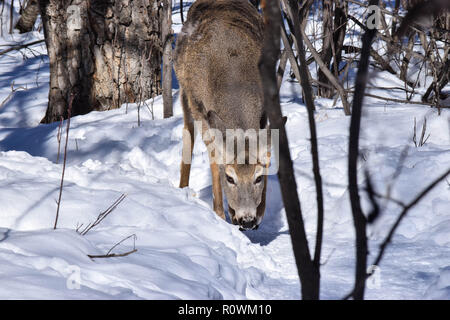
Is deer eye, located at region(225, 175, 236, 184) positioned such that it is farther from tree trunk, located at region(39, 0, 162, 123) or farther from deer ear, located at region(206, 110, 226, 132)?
tree trunk, located at region(39, 0, 162, 123)

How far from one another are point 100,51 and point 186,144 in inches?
82.7

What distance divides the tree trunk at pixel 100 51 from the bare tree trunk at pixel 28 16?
5339mm

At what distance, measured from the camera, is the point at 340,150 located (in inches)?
215

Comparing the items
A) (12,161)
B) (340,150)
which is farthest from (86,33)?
(340,150)

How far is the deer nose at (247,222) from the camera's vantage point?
389 cm

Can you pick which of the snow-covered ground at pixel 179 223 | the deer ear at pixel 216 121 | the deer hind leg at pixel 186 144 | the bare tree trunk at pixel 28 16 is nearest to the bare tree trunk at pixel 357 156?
the snow-covered ground at pixel 179 223

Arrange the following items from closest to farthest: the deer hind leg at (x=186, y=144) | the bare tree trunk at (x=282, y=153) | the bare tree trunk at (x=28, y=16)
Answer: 1. the bare tree trunk at (x=282, y=153)
2. the deer hind leg at (x=186, y=144)
3. the bare tree trunk at (x=28, y=16)

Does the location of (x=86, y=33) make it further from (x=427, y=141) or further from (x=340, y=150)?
(x=427, y=141)

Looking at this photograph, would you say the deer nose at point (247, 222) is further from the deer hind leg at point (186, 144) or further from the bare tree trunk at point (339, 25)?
the bare tree trunk at point (339, 25)

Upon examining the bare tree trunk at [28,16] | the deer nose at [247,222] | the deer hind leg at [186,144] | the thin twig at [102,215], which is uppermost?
the bare tree trunk at [28,16]

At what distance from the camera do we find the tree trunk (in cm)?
674

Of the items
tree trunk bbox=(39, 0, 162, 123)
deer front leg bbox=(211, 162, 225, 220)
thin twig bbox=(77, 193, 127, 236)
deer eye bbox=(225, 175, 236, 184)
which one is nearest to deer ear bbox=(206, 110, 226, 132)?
deer eye bbox=(225, 175, 236, 184)

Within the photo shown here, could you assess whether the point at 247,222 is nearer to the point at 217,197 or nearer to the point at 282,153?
the point at 217,197
